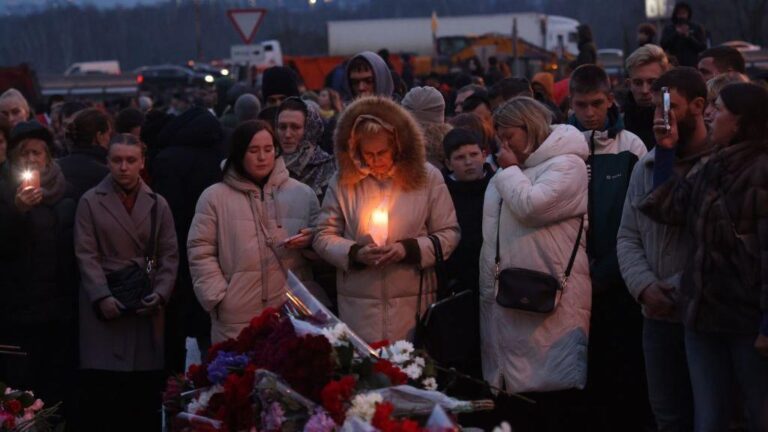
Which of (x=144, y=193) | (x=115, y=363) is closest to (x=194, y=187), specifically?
(x=144, y=193)

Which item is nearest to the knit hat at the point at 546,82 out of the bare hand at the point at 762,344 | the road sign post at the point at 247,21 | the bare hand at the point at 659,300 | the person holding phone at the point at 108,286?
the person holding phone at the point at 108,286

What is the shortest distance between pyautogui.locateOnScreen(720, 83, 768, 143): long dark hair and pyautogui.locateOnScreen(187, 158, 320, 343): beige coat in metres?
2.73

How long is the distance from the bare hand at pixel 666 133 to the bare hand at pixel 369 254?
156 cm

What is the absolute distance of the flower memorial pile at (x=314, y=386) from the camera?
5367 mm

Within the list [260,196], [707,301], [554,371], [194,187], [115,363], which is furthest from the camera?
[194,187]

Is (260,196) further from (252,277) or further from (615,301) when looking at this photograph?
(615,301)

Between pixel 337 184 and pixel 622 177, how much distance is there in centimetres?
161

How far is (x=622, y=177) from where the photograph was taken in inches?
329

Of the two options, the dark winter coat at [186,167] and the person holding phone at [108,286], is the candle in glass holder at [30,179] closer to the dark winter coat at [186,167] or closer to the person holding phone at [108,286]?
the person holding phone at [108,286]

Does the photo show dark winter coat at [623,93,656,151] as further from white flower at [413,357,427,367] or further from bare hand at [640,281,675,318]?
white flower at [413,357,427,367]

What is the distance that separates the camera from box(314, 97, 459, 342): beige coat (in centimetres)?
794

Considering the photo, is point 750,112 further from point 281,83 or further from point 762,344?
point 281,83

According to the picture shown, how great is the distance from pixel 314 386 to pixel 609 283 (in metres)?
3.11

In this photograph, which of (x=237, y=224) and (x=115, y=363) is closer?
(x=237, y=224)
